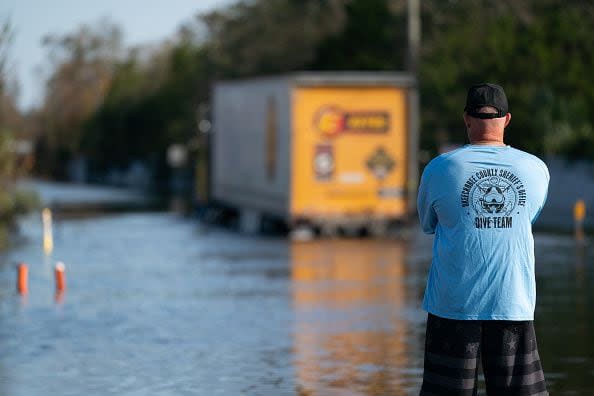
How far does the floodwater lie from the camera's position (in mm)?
12906

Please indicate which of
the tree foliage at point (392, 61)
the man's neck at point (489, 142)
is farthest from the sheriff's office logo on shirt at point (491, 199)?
the tree foliage at point (392, 61)

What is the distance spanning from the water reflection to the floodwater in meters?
0.02

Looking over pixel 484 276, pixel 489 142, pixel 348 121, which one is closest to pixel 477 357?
pixel 484 276

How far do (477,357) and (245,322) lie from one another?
10.1m

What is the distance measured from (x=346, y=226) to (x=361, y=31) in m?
33.3

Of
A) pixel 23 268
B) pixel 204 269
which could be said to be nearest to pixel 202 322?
pixel 23 268

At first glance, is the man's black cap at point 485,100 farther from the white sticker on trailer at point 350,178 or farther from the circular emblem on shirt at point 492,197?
the white sticker on trailer at point 350,178

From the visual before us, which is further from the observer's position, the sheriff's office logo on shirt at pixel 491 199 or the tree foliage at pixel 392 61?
the tree foliage at pixel 392 61

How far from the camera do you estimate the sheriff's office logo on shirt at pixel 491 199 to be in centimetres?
762

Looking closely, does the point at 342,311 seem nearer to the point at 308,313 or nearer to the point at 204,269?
the point at 308,313

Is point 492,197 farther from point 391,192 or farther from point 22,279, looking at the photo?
point 391,192

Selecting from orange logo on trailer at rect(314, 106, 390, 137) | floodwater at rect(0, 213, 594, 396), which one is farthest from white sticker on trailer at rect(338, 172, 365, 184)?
floodwater at rect(0, 213, 594, 396)

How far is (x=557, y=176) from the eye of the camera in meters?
49.5

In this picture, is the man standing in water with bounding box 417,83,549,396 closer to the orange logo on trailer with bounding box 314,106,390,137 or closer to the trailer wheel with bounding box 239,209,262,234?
the orange logo on trailer with bounding box 314,106,390,137
